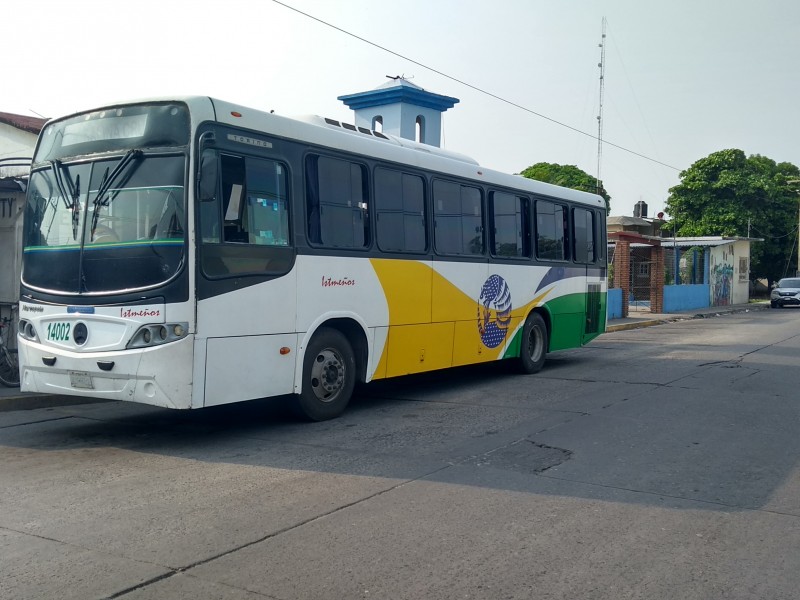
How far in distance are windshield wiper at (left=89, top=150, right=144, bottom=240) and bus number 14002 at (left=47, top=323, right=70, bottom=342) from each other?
92cm

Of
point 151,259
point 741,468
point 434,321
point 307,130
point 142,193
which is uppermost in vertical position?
point 307,130

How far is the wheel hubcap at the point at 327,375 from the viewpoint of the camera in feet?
30.0

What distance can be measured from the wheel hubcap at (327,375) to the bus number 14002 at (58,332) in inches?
101

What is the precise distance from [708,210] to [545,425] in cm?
4753

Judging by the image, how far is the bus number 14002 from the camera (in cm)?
797

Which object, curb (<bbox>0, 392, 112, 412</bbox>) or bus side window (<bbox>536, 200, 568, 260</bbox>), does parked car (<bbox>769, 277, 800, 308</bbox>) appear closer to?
bus side window (<bbox>536, 200, 568, 260</bbox>)

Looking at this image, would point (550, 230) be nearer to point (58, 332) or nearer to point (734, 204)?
point (58, 332)

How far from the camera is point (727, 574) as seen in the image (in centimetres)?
463

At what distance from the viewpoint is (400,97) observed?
30.7 metres

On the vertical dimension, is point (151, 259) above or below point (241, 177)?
below

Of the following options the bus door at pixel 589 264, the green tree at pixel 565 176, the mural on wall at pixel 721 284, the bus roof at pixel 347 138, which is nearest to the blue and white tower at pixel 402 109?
the bus door at pixel 589 264

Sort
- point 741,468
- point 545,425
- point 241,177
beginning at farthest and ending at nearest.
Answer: point 545,425
point 241,177
point 741,468

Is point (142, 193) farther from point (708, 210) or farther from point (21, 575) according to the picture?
point (708, 210)

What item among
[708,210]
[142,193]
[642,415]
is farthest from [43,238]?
[708,210]
